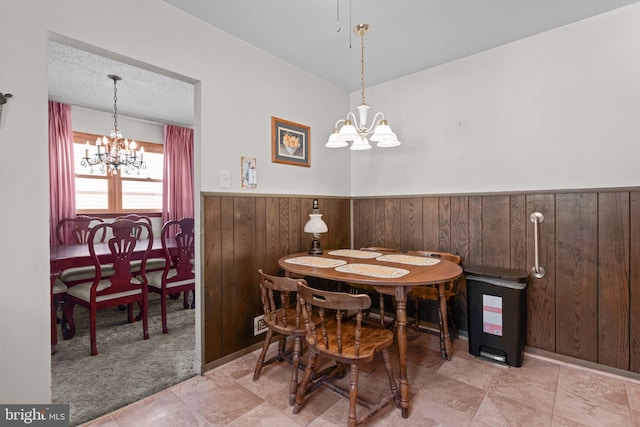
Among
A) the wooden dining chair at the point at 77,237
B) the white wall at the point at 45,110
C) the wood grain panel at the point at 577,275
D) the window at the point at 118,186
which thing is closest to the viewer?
the white wall at the point at 45,110

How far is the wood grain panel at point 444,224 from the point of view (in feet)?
9.18

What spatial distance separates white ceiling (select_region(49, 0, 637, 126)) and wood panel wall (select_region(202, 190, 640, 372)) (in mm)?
1223

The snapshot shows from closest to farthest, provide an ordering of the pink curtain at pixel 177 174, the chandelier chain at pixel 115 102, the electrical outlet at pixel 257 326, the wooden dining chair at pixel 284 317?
the wooden dining chair at pixel 284 317, the electrical outlet at pixel 257 326, the chandelier chain at pixel 115 102, the pink curtain at pixel 177 174

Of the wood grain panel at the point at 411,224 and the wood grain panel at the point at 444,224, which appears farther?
the wood grain panel at the point at 411,224

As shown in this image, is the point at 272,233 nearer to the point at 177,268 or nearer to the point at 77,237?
the point at 177,268

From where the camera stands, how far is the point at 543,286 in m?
2.34

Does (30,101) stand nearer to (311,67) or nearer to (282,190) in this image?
(282,190)

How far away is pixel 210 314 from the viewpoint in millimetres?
2221

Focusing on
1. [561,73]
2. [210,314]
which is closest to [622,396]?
[561,73]

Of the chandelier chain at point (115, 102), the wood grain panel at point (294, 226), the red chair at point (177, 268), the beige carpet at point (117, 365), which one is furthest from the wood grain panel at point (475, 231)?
the chandelier chain at point (115, 102)

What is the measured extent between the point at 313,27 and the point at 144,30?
111cm

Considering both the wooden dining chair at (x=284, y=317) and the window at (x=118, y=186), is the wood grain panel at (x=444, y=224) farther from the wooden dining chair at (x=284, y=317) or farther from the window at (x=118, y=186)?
the window at (x=118, y=186)

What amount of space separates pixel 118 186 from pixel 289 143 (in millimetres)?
3155

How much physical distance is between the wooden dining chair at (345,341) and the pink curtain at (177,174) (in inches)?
154
